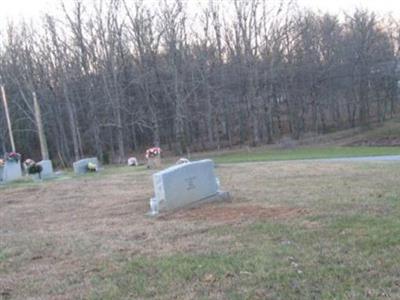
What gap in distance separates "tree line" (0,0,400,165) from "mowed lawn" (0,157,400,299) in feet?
111

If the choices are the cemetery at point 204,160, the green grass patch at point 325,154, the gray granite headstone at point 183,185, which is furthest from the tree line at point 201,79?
the gray granite headstone at point 183,185

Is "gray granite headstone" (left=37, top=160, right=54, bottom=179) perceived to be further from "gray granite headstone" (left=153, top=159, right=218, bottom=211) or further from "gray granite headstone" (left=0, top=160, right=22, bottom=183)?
"gray granite headstone" (left=153, top=159, right=218, bottom=211)

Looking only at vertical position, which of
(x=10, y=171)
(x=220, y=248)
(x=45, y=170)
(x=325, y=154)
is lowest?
(x=325, y=154)

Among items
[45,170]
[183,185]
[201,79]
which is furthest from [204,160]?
[201,79]

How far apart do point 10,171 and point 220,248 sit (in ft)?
→ 56.0

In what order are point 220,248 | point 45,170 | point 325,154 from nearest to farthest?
point 220,248 → point 45,170 → point 325,154

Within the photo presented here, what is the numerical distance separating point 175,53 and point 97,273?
135 feet

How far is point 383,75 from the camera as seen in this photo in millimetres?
49188

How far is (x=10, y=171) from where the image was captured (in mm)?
21234

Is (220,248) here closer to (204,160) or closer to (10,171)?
(204,160)

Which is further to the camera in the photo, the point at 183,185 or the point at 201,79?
the point at 201,79

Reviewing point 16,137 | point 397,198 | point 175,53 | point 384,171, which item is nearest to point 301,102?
point 175,53

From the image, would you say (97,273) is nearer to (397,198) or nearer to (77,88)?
(397,198)

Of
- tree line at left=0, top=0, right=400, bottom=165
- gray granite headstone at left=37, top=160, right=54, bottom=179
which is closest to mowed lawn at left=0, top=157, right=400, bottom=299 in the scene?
gray granite headstone at left=37, top=160, right=54, bottom=179
